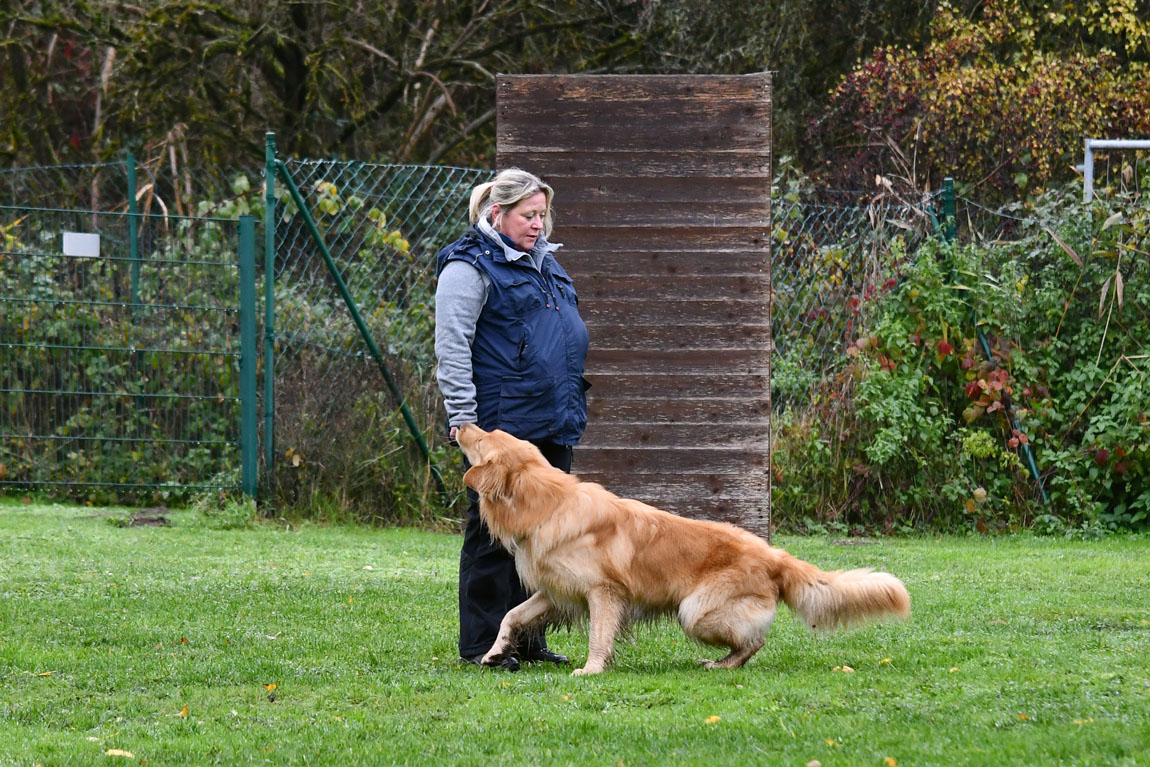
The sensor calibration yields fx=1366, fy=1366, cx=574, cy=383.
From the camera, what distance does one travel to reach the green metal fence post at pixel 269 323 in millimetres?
8898

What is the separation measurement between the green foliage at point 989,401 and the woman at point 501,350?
4554 mm

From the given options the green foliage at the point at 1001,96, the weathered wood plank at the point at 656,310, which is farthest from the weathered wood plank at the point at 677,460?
the green foliage at the point at 1001,96

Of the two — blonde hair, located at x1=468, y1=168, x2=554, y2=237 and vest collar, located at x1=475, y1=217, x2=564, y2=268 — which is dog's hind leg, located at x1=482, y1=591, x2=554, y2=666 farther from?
blonde hair, located at x1=468, y1=168, x2=554, y2=237

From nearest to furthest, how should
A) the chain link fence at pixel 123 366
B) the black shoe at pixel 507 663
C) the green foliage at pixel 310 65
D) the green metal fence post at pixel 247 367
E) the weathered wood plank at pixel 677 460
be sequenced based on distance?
the black shoe at pixel 507 663
the weathered wood plank at pixel 677 460
the green metal fence post at pixel 247 367
the chain link fence at pixel 123 366
the green foliage at pixel 310 65

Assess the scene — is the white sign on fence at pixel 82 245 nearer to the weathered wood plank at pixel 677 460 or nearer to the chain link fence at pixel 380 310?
the chain link fence at pixel 380 310

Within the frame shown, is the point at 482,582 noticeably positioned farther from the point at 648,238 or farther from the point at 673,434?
the point at 648,238

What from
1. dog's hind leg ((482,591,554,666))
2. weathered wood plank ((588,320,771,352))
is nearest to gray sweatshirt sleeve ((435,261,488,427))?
dog's hind leg ((482,591,554,666))

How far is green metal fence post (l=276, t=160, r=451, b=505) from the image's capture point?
866cm

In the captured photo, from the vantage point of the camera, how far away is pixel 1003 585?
6789 mm

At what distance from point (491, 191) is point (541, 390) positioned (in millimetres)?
768

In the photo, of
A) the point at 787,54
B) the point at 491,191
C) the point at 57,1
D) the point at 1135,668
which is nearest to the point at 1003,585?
the point at 1135,668

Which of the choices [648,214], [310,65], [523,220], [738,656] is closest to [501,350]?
[523,220]

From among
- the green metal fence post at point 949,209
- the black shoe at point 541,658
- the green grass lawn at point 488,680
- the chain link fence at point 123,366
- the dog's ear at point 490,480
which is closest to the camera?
the green grass lawn at point 488,680

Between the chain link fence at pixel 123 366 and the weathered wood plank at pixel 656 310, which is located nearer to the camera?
the weathered wood plank at pixel 656 310
